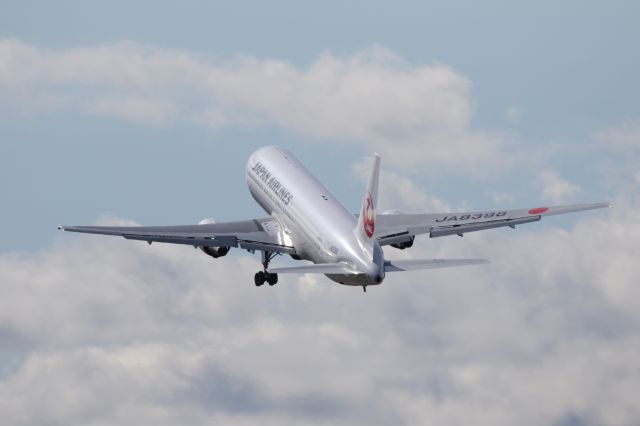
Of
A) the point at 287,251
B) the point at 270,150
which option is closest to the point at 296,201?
the point at 287,251

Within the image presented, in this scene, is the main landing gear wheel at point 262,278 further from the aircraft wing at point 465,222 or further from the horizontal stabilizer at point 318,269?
the horizontal stabilizer at point 318,269

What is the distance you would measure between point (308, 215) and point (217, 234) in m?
6.38

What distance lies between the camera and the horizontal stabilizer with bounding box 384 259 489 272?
8994cm

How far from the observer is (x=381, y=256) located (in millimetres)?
91750

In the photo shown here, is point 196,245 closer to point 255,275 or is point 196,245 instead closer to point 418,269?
point 255,275

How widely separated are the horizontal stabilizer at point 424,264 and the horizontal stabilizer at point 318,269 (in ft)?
8.13

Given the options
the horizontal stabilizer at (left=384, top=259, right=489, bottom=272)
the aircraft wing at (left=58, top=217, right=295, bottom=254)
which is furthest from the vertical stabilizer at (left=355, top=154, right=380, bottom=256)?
the aircraft wing at (left=58, top=217, right=295, bottom=254)

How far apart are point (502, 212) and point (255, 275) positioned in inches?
677

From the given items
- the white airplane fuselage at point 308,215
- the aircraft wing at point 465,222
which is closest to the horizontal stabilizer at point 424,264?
the white airplane fuselage at point 308,215

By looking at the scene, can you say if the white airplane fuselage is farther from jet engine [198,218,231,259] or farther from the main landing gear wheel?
jet engine [198,218,231,259]

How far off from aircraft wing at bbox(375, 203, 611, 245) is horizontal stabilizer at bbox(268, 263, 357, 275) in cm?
1213

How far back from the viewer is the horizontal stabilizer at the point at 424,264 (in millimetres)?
89938

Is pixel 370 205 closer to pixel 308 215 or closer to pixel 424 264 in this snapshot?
pixel 424 264

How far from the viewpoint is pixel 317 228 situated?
9838cm
